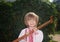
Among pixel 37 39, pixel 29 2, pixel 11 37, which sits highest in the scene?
pixel 29 2

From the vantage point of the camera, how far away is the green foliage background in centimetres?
651

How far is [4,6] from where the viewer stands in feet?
23.1

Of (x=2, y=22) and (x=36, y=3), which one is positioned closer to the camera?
(x=36, y=3)

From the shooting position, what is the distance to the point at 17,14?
6.68m

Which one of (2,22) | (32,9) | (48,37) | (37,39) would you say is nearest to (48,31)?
(48,37)

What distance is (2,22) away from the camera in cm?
705

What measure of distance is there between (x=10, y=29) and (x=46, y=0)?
130 cm

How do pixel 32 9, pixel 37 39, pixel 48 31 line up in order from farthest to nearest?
pixel 48 31, pixel 32 9, pixel 37 39

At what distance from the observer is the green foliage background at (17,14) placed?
256 inches

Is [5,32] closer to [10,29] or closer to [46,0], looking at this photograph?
[10,29]

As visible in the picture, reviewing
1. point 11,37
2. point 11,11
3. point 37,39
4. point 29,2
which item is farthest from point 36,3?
point 37,39

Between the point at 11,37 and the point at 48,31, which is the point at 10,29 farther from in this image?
the point at 48,31

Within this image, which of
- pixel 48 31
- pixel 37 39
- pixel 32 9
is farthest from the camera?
pixel 48 31

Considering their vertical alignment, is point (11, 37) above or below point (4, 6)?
below
